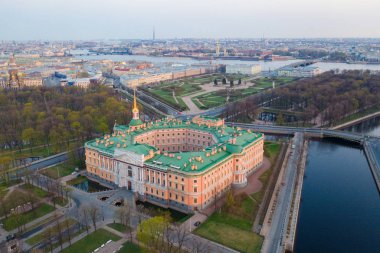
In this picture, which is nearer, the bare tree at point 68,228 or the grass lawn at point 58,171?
the bare tree at point 68,228

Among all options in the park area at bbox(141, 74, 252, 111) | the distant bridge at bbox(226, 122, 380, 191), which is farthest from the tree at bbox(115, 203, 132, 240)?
the park area at bbox(141, 74, 252, 111)

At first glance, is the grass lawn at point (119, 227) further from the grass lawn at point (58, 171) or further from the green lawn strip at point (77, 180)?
the grass lawn at point (58, 171)

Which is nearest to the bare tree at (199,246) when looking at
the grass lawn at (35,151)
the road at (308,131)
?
the grass lawn at (35,151)

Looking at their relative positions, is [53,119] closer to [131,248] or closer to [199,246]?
[131,248]

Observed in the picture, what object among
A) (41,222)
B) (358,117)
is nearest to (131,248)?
(41,222)

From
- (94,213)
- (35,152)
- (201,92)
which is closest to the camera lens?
(94,213)

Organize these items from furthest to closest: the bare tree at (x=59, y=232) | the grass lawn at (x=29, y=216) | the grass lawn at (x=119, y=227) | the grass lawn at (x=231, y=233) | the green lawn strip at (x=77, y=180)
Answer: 1. the green lawn strip at (x=77, y=180)
2. the grass lawn at (x=29, y=216)
3. the grass lawn at (x=119, y=227)
4. the bare tree at (x=59, y=232)
5. the grass lawn at (x=231, y=233)
